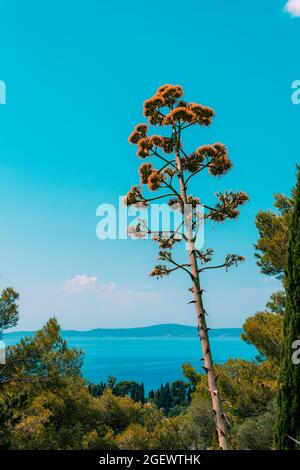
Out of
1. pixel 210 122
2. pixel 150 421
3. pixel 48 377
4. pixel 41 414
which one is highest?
pixel 210 122

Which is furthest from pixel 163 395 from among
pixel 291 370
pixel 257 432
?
pixel 291 370

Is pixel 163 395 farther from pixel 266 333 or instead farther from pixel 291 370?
pixel 291 370

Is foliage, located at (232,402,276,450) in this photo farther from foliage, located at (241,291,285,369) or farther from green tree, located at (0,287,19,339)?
green tree, located at (0,287,19,339)

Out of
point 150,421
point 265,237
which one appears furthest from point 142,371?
point 265,237

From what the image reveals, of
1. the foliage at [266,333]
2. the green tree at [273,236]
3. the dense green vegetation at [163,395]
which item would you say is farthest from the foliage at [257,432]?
the dense green vegetation at [163,395]

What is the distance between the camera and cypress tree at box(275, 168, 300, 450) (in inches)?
293

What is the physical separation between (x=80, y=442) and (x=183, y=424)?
6228mm

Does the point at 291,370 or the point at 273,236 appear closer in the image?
the point at 291,370

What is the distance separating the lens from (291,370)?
25.1 feet

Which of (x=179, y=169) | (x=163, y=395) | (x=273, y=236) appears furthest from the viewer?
(x=163, y=395)

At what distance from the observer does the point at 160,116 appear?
21.5 ft

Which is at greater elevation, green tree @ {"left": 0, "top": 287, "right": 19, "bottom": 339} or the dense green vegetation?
green tree @ {"left": 0, "top": 287, "right": 19, "bottom": 339}

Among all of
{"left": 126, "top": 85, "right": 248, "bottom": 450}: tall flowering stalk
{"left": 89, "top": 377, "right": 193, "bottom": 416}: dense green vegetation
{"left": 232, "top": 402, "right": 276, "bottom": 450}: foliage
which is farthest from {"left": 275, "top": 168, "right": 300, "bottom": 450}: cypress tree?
{"left": 89, "top": 377, "right": 193, "bottom": 416}: dense green vegetation
